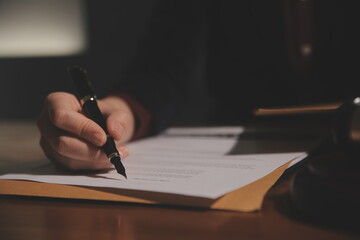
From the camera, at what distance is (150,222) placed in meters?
0.30

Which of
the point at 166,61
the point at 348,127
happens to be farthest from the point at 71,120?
the point at 166,61

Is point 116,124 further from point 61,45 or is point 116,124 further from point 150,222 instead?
point 61,45

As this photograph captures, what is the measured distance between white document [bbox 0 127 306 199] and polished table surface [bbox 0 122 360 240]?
2 cm

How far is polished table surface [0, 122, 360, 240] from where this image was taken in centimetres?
27

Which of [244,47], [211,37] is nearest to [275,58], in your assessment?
[244,47]

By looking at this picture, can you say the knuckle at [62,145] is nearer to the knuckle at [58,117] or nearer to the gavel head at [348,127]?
the knuckle at [58,117]

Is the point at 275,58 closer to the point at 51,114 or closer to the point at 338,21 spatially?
the point at 338,21

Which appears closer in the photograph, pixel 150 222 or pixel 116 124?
pixel 150 222

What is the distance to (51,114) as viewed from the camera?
46 cm

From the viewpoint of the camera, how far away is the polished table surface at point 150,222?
0.88 ft

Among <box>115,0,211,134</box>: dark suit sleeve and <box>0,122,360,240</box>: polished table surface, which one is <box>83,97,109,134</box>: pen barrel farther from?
<box>115,0,211,134</box>: dark suit sleeve

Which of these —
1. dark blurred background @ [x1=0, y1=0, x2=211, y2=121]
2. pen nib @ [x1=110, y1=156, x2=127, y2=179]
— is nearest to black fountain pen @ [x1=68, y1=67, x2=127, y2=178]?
pen nib @ [x1=110, y1=156, x2=127, y2=179]

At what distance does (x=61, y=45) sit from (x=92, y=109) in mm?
1919

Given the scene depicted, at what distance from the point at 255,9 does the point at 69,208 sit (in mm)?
731
